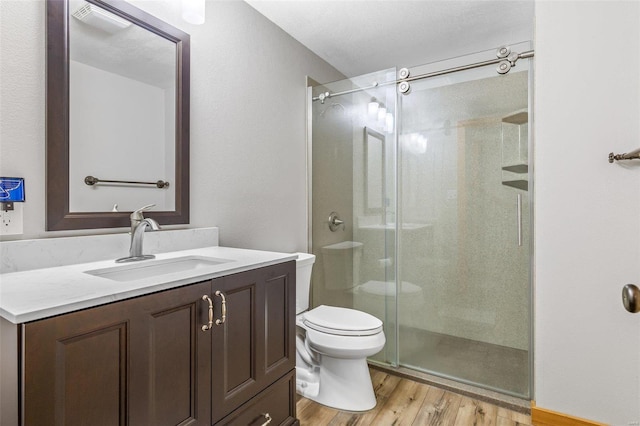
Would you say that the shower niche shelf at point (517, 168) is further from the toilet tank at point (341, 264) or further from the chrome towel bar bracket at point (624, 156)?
the toilet tank at point (341, 264)

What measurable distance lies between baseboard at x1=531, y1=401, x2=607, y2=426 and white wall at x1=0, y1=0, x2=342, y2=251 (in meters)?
1.67

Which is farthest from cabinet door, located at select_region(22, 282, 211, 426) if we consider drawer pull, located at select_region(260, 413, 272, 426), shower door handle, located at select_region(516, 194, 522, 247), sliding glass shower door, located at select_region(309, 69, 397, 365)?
shower door handle, located at select_region(516, 194, 522, 247)

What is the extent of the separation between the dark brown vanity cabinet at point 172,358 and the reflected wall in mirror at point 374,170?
113 cm

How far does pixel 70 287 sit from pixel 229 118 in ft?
4.15

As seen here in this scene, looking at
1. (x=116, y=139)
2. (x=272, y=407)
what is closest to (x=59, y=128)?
(x=116, y=139)

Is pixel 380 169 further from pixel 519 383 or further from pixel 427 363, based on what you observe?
pixel 519 383

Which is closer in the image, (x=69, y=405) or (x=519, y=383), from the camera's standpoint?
(x=69, y=405)

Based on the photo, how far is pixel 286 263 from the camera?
143 centimetres

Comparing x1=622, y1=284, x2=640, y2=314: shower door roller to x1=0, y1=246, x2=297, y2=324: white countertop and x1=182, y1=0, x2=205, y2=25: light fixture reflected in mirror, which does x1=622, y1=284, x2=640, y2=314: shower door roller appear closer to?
x1=0, y1=246, x2=297, y2=324: white countertop

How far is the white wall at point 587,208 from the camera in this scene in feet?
5.08

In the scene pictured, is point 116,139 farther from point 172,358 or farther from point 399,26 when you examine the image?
point 399,26

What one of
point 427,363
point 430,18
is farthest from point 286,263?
point 430,18

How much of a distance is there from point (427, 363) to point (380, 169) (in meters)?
1.34

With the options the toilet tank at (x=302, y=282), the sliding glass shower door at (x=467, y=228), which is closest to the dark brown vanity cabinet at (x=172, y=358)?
the toilet tank at (x=302, y=282)
